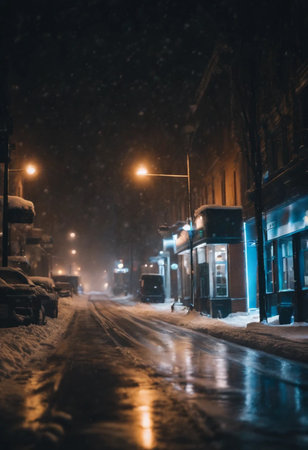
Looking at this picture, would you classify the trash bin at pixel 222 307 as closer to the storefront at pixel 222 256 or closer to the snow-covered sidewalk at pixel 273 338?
the storefront at pixel 222 256

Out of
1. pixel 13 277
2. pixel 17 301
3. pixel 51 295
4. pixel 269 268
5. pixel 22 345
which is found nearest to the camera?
pixel 22 345

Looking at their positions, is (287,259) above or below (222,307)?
above

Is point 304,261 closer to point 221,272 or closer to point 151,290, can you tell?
point 221,272

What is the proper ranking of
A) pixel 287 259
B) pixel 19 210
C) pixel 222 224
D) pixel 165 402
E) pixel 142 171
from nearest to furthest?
pixel 165 402 < pixel 287 259 < pixel 142 171 < pixel 222 224 < pixel 19 210

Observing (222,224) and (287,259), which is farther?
(222,224)

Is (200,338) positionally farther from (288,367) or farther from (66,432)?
(66,432)

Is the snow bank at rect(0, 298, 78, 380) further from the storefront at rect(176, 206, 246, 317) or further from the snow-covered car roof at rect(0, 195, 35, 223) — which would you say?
the snow-covered car roof at rect(0, 195, 35, 223)

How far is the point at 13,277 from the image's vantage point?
64.0 ft

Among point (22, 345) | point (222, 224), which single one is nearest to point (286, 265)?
point (222, 224)

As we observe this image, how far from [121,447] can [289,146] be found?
19.8m

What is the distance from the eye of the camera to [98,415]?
6.83 metres

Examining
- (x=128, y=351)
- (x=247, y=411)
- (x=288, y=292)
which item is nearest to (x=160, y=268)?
(x=288, y=292)

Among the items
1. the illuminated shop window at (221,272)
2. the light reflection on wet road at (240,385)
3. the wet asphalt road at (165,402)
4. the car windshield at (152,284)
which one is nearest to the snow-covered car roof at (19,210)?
the illuminated shop window at (221,272)

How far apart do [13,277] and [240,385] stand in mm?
12234
